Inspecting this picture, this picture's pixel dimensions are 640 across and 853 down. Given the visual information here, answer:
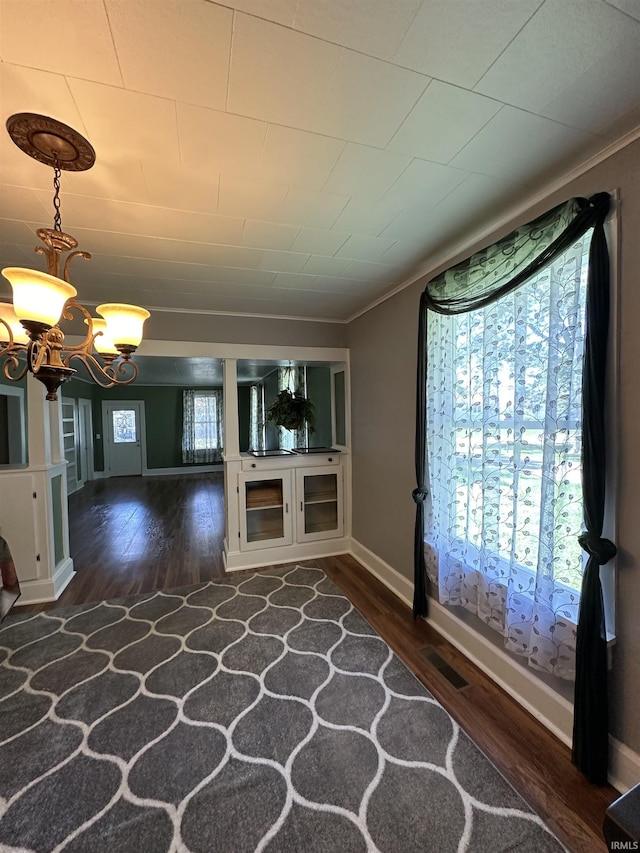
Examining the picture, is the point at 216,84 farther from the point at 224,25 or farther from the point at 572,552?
the point at 572,552

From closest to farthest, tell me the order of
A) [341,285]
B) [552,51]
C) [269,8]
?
[269,8] < [552,51] < [341,285]

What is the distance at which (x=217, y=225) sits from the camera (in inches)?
71.6

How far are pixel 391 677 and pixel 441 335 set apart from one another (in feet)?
6.74

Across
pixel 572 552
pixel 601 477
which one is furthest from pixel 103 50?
pixel 572 552

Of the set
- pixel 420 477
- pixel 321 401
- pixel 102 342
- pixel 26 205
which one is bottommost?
pixel 420 477

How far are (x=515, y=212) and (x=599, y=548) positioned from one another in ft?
5.34

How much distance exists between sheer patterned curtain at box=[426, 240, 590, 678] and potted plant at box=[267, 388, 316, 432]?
1.81 metres

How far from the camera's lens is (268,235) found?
193 centimetres

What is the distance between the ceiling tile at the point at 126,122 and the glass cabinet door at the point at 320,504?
2.82 m

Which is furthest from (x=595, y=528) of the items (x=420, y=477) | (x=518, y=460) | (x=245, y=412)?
(x=245, y=412)

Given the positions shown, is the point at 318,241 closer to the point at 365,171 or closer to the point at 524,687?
the point at 365,171

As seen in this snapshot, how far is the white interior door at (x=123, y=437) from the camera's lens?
326 inches

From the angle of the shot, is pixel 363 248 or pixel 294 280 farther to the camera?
pixel 294 280

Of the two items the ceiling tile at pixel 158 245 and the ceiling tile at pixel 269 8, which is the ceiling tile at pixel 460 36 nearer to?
the ceiling tile at pixel 269 8
